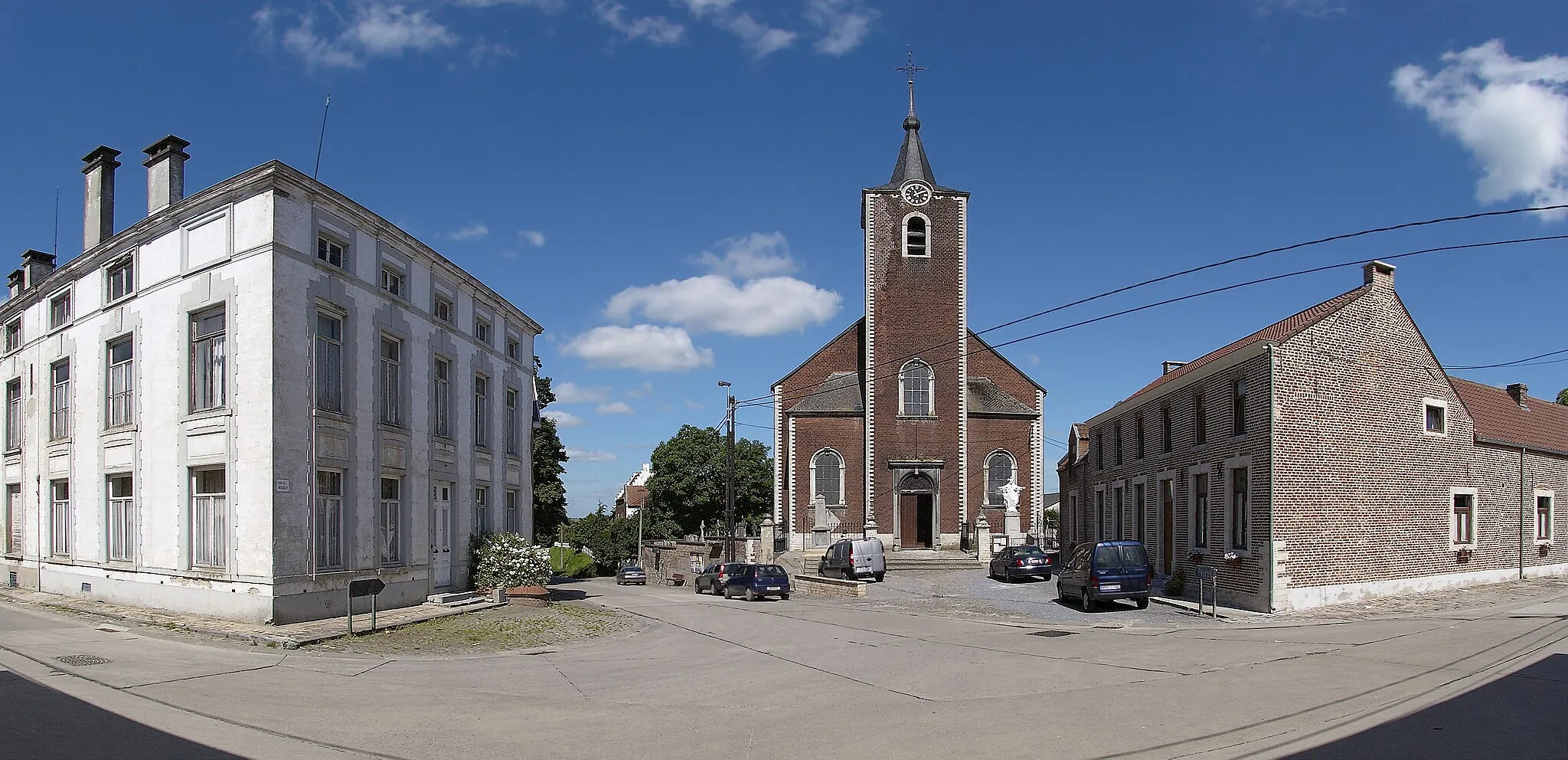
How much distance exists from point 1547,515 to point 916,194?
3045cm

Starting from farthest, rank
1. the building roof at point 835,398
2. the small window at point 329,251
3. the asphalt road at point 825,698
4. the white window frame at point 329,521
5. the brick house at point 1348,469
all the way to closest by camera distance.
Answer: the building roof at point 835,398
the brick house at point 1348,469
the small window at point 329,251
the white window frame at point 329,521
the asphalt road at point 825,698

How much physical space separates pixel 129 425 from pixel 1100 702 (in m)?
18.7

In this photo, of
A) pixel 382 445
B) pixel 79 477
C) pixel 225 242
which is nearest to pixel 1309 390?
pixel 382 445

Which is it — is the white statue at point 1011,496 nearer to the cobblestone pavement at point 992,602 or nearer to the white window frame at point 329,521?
the cobblestone pavement at point 992,602

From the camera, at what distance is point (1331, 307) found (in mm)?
23719

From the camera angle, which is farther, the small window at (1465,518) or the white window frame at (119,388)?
the small window at (1465,518)

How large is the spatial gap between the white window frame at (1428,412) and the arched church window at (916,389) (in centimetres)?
2699

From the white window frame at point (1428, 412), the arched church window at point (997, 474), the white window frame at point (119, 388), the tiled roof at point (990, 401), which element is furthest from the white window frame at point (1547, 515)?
the white window frame at point (119, 388)

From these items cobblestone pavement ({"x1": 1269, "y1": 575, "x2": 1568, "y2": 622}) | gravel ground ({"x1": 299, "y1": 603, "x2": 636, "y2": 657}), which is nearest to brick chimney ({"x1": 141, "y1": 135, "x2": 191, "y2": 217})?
gravel ground ({"x1": 299, "y1": 603, "x2": 636, "y2": 657})

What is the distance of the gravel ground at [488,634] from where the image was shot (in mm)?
15469

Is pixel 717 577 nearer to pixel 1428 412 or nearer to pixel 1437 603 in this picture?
pixel 1437 603

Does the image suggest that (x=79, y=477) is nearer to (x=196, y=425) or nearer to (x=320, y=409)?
(x=196, y=425)

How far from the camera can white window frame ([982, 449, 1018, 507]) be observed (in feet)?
168

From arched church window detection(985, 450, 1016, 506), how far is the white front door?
32795 millimetres
